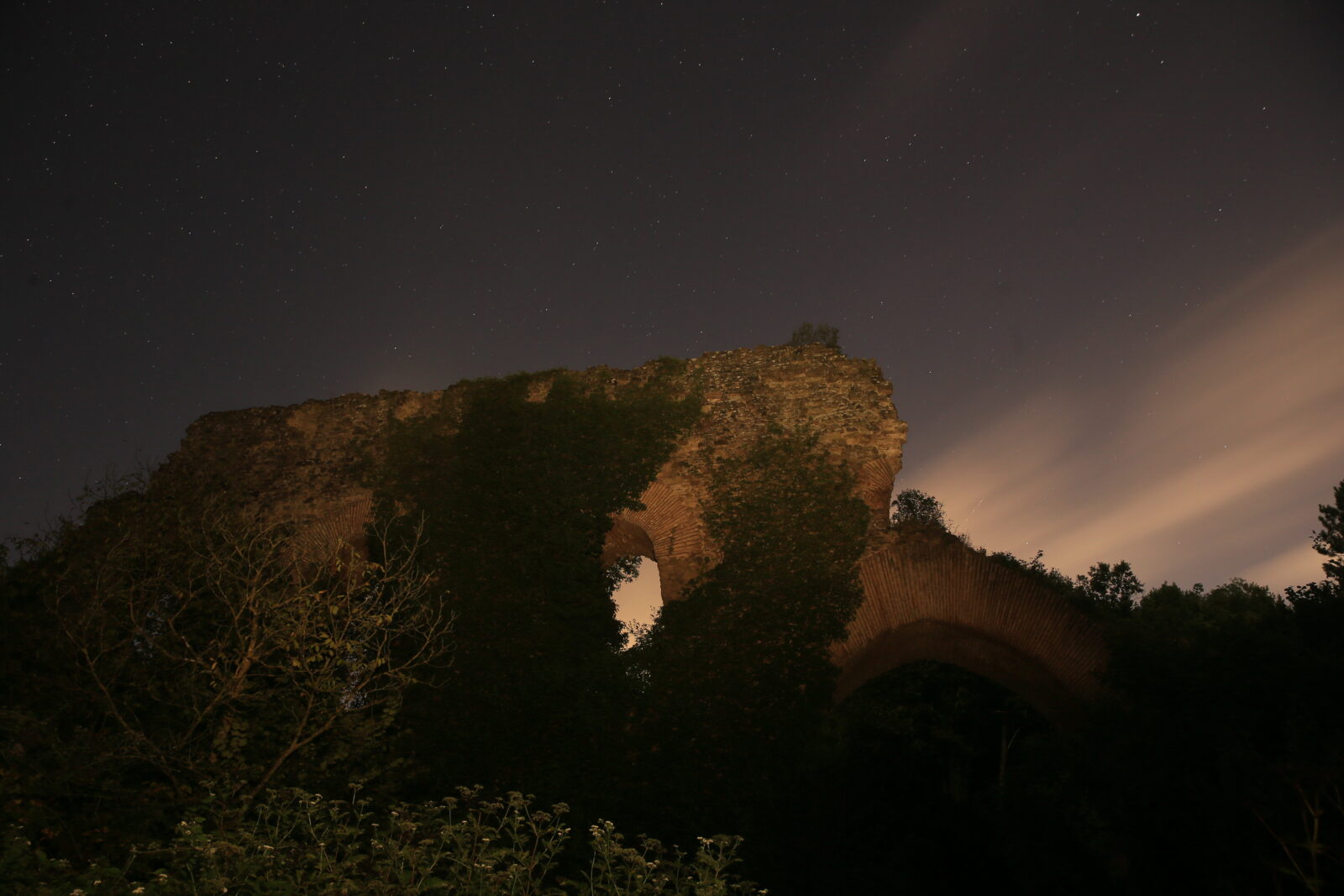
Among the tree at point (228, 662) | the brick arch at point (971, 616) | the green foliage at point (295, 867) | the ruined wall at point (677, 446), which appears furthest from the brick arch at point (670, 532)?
the green foliage at point (295, 867)

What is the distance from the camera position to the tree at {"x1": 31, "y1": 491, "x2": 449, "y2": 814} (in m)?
6.28

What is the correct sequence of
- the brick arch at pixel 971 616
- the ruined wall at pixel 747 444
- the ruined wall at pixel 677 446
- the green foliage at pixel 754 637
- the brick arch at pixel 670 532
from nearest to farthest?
the green foliage at pixel 754 637 < the brick arch at pixel 971 616 < the ruined wall at pixel 747 444 < the brick arch at pixel 670 532 < the ruined wall at pixel 677 446

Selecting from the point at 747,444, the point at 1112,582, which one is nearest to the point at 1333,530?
the point at 1112,582

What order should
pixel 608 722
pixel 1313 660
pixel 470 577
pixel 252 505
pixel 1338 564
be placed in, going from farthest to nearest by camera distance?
pixel 1338 564, pixel 252 505, pixel 470 577, pixel 608 722, pixel 1313 660

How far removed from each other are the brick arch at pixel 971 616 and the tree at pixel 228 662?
5164mm

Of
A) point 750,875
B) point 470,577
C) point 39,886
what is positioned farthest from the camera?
point 470,577

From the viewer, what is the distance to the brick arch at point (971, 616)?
9242 mm

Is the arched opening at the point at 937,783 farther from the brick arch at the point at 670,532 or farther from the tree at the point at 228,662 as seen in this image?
the tree at the point at 228,662

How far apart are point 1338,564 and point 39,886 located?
929 inches

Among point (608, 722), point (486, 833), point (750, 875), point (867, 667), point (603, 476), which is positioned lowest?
point (750, 875)

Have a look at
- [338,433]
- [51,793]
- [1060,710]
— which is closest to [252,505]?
[338,433]

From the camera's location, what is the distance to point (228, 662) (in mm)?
6543

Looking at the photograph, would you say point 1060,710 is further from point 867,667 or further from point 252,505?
point 252,505

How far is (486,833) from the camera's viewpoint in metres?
5.40
